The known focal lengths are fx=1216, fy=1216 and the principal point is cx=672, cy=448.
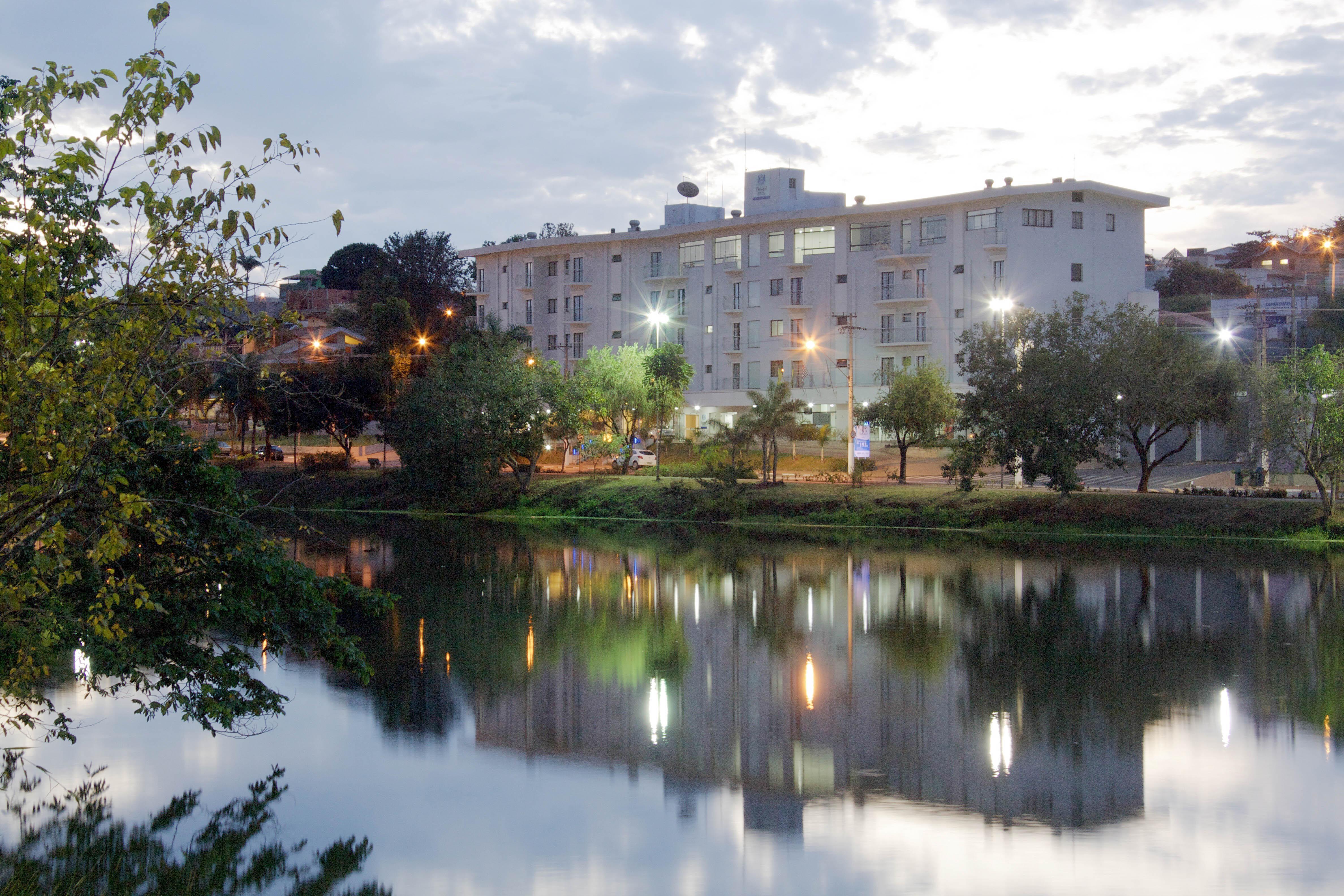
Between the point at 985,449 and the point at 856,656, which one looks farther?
the point at 985,449

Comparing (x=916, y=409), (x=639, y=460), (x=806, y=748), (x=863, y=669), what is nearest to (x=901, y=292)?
(x=639, y=460)

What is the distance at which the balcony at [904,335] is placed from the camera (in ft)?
259

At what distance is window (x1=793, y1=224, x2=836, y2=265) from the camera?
3312 inches

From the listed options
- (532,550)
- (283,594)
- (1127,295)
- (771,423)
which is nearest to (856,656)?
(283,594)

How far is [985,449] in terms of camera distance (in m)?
51.1

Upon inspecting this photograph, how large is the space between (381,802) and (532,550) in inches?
1193

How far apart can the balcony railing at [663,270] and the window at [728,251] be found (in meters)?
3.20

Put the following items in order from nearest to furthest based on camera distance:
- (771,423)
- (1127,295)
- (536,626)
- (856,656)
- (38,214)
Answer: (38,214) < (856,656) < (536,626) < (771,423) < (1127,295)

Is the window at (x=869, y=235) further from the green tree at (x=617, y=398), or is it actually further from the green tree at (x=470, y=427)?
the green tree at (x=470, y=427)

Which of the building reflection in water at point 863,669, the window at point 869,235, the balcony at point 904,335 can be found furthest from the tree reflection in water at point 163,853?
the window at point 869,235

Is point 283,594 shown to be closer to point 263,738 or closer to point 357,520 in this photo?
point 263,738

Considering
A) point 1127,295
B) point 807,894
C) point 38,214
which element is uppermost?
point 1127,295

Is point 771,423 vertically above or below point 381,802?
above

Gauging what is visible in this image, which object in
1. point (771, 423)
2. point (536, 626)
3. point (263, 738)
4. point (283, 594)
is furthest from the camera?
point (771, 423)
